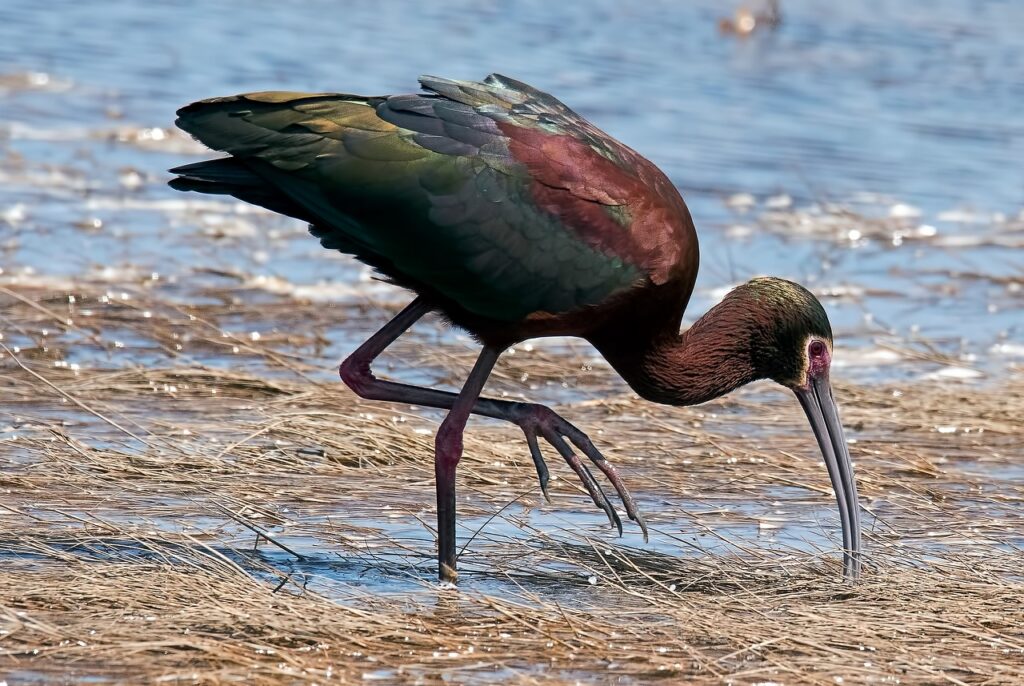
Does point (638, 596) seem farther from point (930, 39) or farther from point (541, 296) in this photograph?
point (930, 39)

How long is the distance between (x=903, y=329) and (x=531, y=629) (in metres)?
5.34

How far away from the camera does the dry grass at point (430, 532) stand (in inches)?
189

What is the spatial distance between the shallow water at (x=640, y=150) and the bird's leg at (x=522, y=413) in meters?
0.27

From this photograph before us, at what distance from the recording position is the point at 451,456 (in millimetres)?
5848

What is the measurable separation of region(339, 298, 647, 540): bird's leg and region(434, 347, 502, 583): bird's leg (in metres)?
0.08

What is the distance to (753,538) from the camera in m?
6.25

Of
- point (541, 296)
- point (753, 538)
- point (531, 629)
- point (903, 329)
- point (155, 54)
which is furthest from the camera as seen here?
point (155, 54)

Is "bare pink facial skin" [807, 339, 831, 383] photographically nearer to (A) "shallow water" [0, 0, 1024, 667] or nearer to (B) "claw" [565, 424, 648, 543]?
(A) "shallow water" [0, 0, 1024, 667]

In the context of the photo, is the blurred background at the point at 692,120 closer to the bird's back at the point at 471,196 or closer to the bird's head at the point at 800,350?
the bird's head at the point at 800,350

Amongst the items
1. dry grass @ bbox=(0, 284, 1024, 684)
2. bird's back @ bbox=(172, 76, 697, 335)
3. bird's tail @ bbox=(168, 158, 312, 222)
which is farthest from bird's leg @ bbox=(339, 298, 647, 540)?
bird's tail @ bbox=(168, 158, 312, 222)

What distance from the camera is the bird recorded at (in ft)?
18.5

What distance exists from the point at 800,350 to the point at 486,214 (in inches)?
43.0

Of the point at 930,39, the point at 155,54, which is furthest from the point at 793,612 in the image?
the point at 930,39

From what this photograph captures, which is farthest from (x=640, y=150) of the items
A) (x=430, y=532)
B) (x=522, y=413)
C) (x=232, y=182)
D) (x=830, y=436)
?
(x=232, y=182)
